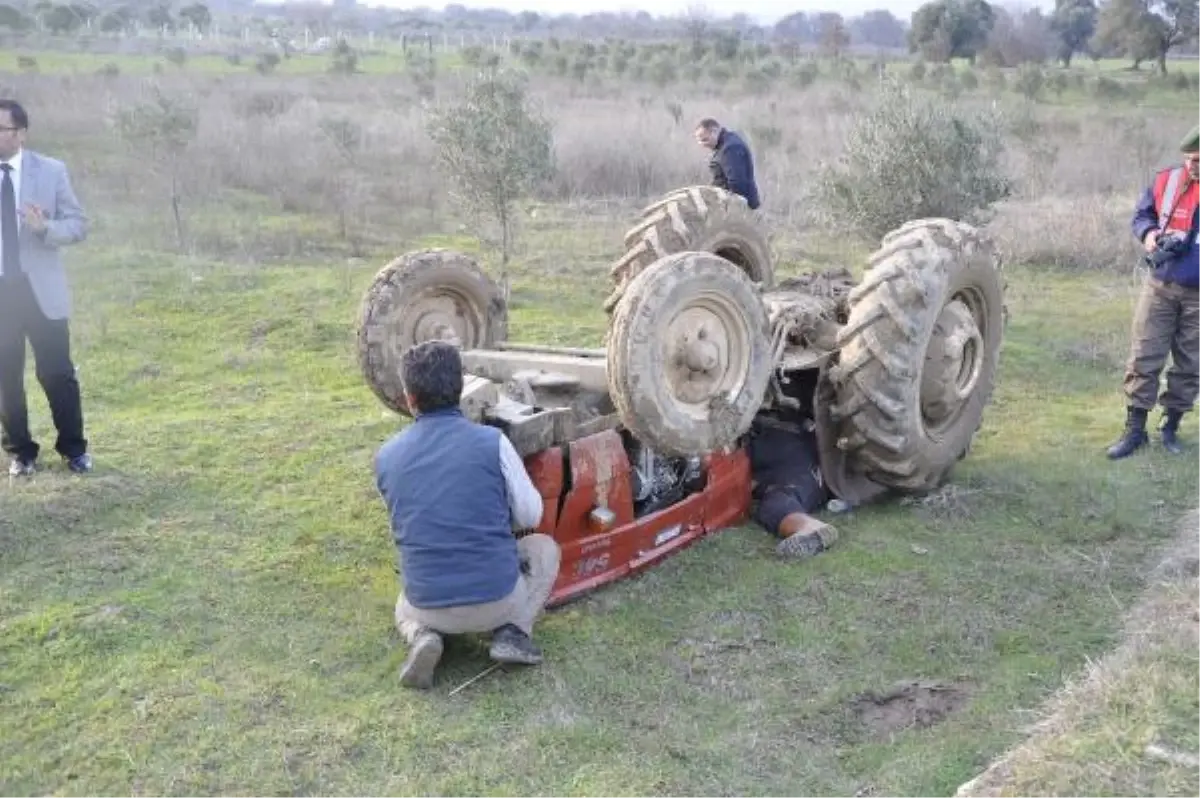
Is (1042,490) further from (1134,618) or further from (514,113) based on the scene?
(514,113)

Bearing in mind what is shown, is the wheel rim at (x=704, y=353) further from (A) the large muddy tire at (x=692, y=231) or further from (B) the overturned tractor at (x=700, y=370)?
(A) the large muddy tire at (x=692, y=231)

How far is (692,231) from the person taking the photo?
7.36m

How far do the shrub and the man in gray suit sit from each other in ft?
A: 26.0

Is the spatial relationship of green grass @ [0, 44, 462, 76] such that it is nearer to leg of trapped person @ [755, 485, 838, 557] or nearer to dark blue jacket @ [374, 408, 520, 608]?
leg of trapped person @ [755, 485, 838, 557]

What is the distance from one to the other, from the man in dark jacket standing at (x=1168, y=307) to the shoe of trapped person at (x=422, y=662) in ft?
16.0

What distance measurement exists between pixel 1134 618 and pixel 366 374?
3893 mm

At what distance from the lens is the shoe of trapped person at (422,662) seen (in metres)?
4.61

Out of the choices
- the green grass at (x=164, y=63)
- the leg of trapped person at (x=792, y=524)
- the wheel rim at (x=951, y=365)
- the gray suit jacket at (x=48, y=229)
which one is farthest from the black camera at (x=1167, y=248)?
the green grass at (x=164, y=63)

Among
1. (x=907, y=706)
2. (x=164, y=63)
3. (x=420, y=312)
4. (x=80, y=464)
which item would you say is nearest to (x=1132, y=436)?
(x=907, y=706)

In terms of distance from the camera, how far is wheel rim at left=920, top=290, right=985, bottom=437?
21.5ft

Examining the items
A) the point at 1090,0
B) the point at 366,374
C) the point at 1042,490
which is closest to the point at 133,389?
the point at 366,374

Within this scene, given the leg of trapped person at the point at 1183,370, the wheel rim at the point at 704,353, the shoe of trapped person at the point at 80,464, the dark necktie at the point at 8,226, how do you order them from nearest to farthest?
A: the wheel rim at the point at 704,353, the dark necktie at the point at 8,226, the shoe of trapped person at the point at 80,464, the leg of trapped person at the point at 1183,370

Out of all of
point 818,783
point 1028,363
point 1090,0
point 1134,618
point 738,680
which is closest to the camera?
point 818,783

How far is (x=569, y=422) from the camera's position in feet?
17.8
